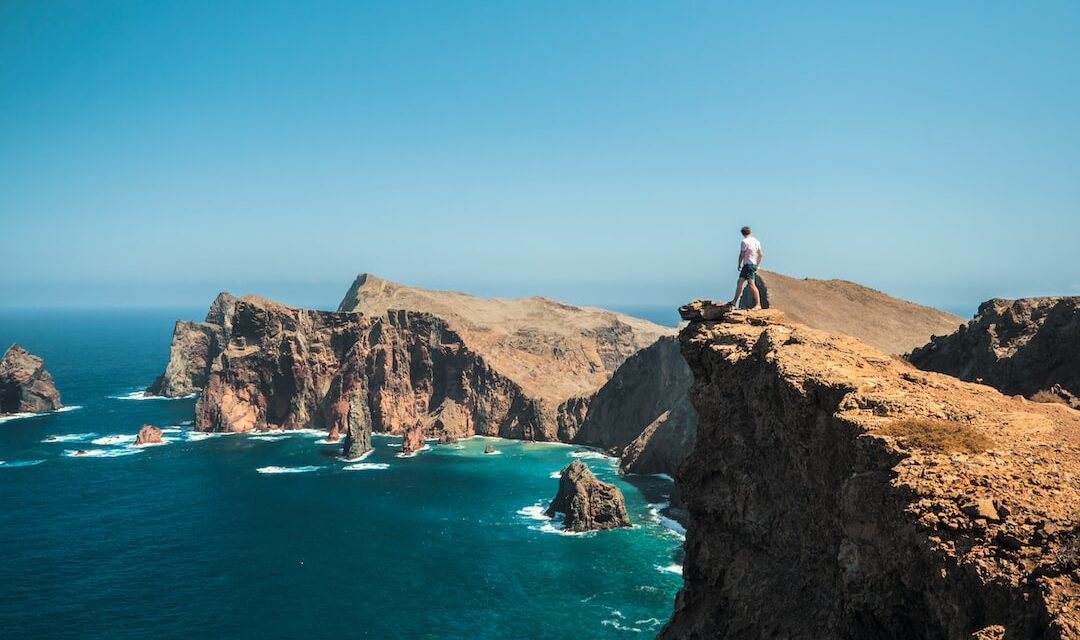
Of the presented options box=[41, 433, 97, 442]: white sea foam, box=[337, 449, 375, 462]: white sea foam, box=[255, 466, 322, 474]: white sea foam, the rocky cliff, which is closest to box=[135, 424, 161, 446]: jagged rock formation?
box=[41, 433, 97, 442]: white sea foam

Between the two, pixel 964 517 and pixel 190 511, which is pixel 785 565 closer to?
pixel 964 517

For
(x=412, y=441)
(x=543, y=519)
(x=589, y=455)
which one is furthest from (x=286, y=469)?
(x=589, y=455)

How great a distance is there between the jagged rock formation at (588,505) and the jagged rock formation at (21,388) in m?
136

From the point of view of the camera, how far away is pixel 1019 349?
48.0 meters

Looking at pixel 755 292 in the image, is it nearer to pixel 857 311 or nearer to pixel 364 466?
pixel 857 311

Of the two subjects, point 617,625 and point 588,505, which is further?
point 588,505

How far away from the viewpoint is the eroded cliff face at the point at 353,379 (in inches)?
5827

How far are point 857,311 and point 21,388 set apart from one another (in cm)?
17264

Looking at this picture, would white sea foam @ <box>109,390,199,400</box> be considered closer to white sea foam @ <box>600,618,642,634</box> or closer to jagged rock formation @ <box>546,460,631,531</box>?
jagged rock formation @ <box>546,460,631,531</box>

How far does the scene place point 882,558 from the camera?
17922 mm

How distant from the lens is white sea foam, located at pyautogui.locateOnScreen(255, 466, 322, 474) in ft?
373

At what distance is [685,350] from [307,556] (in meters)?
57.4

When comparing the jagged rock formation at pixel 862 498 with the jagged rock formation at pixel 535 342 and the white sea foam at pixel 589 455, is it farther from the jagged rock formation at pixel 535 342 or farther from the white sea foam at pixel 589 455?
the jagged rock formation at pixel 535 342

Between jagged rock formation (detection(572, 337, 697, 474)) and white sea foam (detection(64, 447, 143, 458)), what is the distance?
79664 mm
